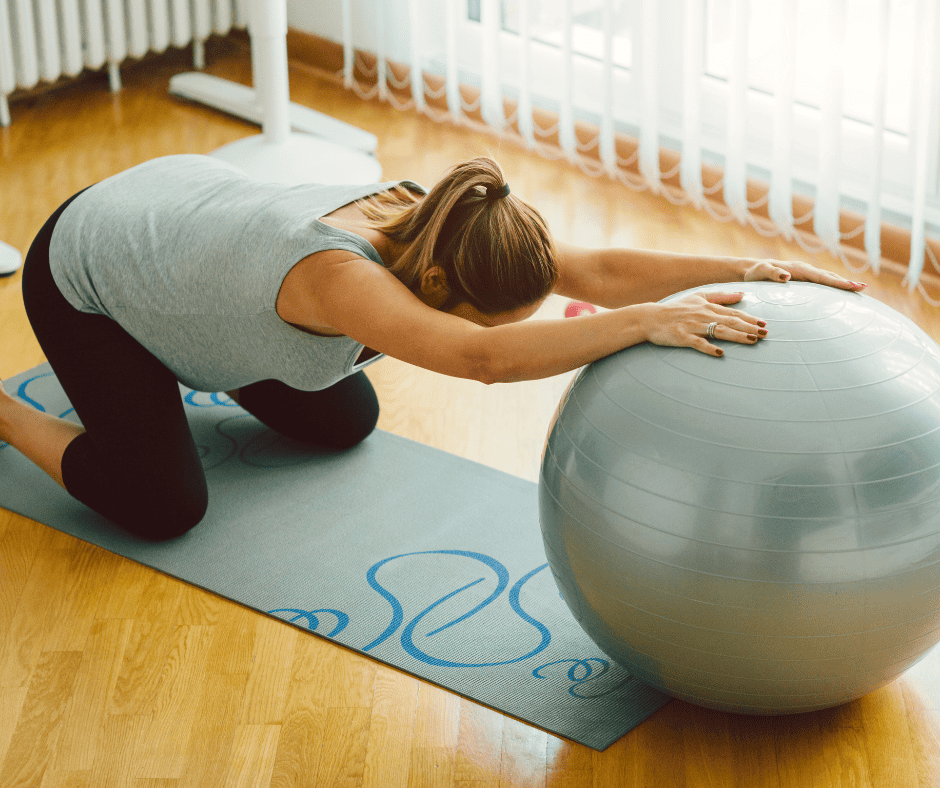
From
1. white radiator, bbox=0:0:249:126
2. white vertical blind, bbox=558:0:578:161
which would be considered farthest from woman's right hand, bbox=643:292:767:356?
white radiator, bbox=0:0:249:126

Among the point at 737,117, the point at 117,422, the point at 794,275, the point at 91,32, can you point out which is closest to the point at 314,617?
the point at 117,422

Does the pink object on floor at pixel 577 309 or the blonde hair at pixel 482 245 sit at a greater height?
the blonde hair at pixel 482 245

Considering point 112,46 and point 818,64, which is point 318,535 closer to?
point 818,64

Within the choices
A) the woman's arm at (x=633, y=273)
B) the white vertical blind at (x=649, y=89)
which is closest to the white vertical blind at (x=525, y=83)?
the white vertical blind at (x=649, y=89)

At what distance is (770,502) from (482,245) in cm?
50

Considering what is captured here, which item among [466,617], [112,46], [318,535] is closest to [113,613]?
[318,535]

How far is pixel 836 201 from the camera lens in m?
2.77

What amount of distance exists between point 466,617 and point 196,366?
572 mm

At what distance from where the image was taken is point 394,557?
187 centimetres

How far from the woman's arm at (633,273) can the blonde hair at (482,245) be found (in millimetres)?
192

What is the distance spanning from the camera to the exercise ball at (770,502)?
127cm

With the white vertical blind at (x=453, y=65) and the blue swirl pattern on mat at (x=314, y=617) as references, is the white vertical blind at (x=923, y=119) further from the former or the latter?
the blue swirl pattern on mat at (x=314, y=617)

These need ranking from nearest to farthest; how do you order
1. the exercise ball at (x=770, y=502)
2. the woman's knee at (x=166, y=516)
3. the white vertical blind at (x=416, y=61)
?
the exercise ball at (x=770, y=502)
the woman's knee at (x=166, y=516)
the white vertical blind at (x=416, y=61)

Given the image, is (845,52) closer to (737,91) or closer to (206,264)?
(737,91)
